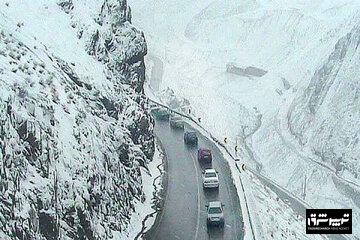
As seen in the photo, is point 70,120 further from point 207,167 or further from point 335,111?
point 335,111

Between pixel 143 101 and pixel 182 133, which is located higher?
pixel 143 101

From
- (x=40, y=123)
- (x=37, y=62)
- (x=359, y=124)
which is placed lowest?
(x=359, y=124)

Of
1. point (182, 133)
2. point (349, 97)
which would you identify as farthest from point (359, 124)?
point (182, 133)

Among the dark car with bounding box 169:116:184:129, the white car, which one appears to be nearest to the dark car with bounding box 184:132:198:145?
the dark car with bounding box 169:116:184:129

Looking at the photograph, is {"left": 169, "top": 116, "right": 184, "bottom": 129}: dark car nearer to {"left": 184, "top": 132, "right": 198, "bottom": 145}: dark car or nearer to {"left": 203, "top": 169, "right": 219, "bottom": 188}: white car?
{"left": 184, "top": 132, "right": 198, "bottom": 145}: dark car

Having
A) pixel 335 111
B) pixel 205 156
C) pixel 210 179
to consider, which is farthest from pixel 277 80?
pixel 210 179

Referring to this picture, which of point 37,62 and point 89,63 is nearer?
point 37,62

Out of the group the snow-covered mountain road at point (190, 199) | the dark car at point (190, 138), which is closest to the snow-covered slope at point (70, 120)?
the snow-covered mountain road at point (190, 199)

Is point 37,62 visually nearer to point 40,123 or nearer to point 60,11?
point 40,123
